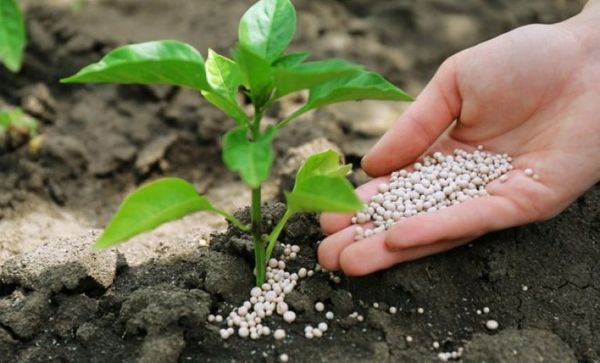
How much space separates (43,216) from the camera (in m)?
2.62

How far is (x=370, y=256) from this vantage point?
176 cm

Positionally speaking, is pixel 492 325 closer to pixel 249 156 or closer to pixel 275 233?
pixel 275 233

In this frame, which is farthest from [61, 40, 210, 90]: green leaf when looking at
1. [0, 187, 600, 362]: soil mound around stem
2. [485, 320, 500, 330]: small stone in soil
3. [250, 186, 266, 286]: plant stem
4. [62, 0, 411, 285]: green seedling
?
[485, 320, 500, 330]: small stone in soil

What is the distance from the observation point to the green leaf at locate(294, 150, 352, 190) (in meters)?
1.86

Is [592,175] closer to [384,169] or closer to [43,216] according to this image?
[384,169]

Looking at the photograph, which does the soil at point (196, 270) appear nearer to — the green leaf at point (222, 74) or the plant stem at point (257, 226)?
the plant stem at point (257, 226)

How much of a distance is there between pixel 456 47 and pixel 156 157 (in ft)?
5.37

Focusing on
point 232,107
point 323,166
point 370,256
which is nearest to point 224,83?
point 232,107

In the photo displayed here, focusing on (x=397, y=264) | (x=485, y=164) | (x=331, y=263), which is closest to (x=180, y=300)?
(x=331, y=263)

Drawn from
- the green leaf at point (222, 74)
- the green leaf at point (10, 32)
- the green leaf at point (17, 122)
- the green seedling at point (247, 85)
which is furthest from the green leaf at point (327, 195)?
the green leaf at point (17, 122)

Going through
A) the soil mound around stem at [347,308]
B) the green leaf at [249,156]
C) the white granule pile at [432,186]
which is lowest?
the soil mound around stem at [347,308]

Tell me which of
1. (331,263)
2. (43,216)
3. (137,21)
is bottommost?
(43,216)

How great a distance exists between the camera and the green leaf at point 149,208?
1.44 meters

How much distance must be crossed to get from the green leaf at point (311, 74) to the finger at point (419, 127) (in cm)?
60
